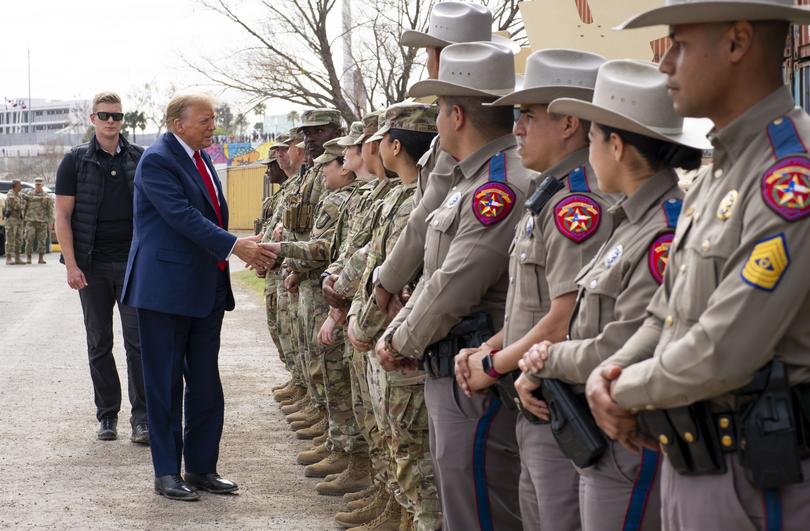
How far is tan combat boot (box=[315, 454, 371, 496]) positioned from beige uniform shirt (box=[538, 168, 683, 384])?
3.70m

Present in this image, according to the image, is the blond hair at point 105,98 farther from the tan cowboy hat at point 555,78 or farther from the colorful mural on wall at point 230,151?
the colorful mural on wall at point 230,151

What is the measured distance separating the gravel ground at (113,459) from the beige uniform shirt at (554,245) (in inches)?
109

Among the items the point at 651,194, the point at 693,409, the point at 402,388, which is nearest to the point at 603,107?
the point at 651,194

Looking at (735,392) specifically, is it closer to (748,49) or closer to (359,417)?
(748,49)

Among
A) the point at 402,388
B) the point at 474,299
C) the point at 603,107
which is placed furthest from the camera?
the point at 402,388

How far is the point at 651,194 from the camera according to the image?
326cm

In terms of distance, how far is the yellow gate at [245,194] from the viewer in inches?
1536

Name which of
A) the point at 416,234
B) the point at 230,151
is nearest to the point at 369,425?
the point at 416,234

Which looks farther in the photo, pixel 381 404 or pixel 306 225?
pixel 306 225

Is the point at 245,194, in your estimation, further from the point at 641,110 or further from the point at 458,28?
the point at 641,110

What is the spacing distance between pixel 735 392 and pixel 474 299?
5.75 ft

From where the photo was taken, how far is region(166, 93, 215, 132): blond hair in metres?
6.75

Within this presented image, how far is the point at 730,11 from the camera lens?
257 cm

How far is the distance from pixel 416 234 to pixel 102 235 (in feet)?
13.5
